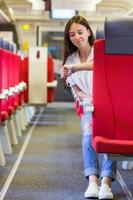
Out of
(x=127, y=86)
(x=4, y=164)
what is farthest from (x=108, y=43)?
(x=4, y=164)

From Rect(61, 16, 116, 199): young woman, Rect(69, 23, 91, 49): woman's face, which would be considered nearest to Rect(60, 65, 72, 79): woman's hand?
Rect(61, 16, 116, 199): young woman

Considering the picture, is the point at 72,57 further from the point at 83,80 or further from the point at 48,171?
the point at 48,171

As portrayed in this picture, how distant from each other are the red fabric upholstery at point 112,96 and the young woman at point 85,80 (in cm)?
21

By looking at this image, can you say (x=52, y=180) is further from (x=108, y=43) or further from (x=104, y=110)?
(x=108, y=43)

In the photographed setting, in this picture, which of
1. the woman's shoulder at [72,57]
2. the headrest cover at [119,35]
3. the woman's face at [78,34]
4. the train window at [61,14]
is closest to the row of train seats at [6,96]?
the woman's shoulder at [72,57]

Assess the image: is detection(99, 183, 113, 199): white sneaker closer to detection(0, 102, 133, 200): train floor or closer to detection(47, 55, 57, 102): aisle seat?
detection(0, 102, 133, 200): train floor

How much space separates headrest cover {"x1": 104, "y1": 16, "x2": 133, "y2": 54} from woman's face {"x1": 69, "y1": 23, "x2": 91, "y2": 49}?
1.81ft

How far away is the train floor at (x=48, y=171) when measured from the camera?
3518mm

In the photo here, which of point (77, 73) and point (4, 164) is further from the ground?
point (77, 73)

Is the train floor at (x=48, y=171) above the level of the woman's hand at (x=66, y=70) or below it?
below

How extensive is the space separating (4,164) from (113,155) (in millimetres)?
1967

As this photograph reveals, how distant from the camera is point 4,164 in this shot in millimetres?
4574

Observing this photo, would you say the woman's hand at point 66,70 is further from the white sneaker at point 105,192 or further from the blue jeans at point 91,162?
the white sneaker at point 105,192

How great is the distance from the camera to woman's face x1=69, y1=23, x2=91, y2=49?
140 inches
